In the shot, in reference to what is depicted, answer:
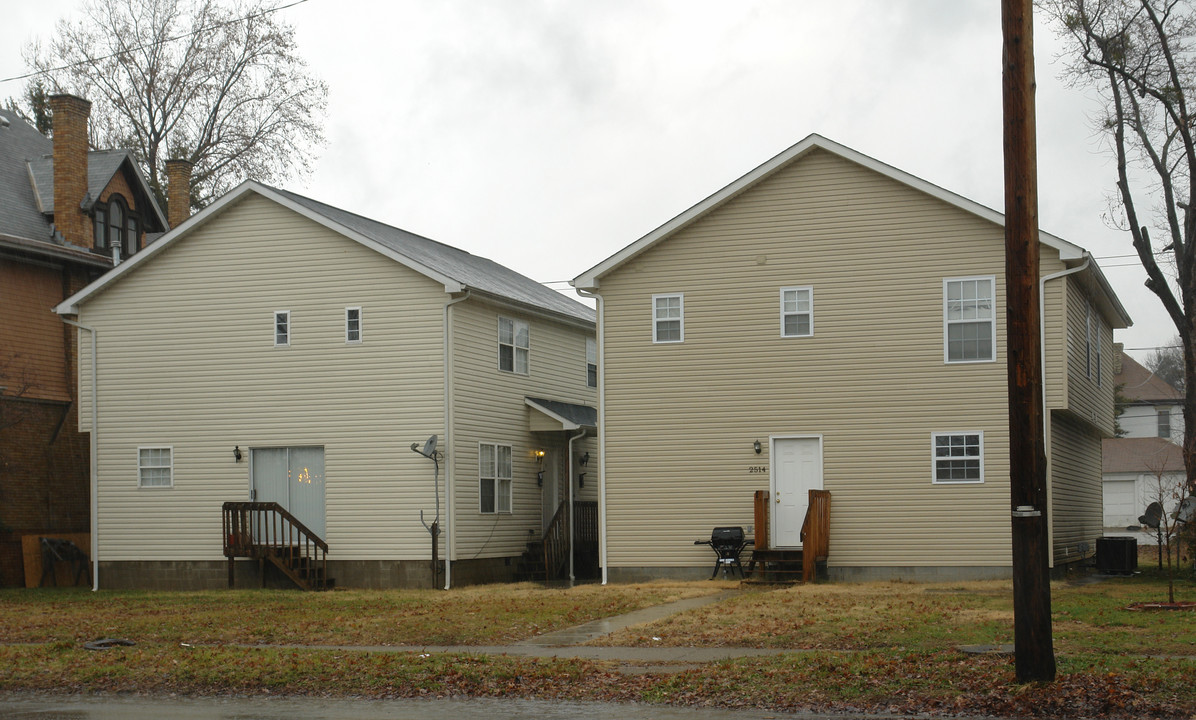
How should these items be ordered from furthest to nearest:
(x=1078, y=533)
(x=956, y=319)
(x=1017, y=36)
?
(x=1078, y=533)
(x=956, y=319)
(x=1017, y=36)

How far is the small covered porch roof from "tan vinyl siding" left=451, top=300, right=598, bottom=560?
16 cm

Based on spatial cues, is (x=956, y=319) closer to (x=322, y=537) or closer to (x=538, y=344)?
(x=538, y=344)

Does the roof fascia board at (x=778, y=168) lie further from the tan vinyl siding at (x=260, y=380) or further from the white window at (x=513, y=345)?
the tan vinyl siding at (x=260, y=380)

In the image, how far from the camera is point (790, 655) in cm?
1257

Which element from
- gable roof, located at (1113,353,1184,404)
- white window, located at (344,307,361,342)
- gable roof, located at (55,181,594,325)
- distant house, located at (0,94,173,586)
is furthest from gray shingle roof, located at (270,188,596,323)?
gable roof, located at (1113,353,1184,404)

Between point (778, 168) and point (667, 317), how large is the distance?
3453 mm

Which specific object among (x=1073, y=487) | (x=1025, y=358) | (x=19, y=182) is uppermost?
(x=19, y=182)

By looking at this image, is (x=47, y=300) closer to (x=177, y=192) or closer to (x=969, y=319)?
(x=177, y=192)

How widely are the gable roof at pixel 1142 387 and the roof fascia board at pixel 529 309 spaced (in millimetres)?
38641

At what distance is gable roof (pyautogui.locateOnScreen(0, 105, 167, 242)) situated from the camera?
29562mm

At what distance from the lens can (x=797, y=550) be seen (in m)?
22.4

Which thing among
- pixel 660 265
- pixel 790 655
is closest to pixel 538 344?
pixel 660 265

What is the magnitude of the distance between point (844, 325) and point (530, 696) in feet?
42.4

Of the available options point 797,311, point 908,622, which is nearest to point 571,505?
point 797,311
